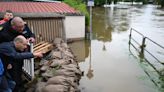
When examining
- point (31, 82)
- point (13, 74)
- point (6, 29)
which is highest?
point (6, 29)

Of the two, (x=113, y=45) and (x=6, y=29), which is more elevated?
(x=6, y=29)

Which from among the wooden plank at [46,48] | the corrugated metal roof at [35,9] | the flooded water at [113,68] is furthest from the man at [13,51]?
the corrugated metal roof at [35,9]

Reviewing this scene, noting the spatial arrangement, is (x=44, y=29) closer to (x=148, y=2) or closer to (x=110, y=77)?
(x=110, y=77)

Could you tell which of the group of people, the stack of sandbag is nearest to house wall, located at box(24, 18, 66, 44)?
the stack of sandbag

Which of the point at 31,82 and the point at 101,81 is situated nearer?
the point at 31,82

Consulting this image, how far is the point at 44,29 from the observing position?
9.81 m

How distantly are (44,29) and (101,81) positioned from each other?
3591 mm

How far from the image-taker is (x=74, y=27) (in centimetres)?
1191

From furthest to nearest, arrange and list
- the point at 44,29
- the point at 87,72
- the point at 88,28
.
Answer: the point at 88,28 < the point at 44,29 < the point at 87,72

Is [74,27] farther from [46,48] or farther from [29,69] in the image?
[29,69]

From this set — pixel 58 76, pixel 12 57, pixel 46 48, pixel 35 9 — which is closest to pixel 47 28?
pixel 46 48

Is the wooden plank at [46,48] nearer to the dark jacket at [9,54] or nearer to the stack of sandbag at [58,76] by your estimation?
the stack of sandbag at [58,76]

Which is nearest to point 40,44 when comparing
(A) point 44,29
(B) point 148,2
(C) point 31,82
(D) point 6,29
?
(A) point 44,29

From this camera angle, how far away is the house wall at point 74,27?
38.4 feet
